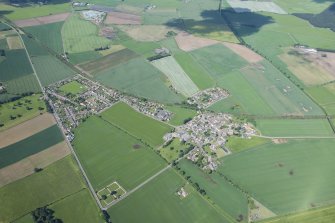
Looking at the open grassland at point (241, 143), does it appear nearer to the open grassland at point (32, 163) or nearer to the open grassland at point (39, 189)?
the open grassland at point (39, 189)

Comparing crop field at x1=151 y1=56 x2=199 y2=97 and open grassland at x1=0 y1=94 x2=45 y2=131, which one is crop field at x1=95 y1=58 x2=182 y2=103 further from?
open grassland at x1=0 y1=94 x2=45 y2=131

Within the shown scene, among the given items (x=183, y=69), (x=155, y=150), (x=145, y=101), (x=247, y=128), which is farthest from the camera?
(x=183, y=69)

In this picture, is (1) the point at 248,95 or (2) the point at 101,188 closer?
(2) the point at 101,188

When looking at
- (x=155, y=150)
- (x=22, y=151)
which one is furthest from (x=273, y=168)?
(x=22, y=151)

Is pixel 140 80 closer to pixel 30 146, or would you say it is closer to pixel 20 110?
pixel 20 110

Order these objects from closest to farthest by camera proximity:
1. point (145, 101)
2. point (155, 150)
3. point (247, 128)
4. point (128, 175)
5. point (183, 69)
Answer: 1. point (128, 175)
2. point (155, 150)
3. point (247, 128)
4. point (145, 101)
5. point (183, 69)

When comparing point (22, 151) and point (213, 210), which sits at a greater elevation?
point (22, 151)

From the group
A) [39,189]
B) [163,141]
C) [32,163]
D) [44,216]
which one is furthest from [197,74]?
[44,216]

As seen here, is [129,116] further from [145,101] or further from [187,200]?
[187,200]
